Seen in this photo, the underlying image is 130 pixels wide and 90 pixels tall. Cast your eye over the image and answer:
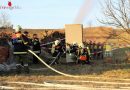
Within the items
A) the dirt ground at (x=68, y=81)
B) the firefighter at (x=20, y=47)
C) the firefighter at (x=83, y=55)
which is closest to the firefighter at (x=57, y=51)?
the firefighter at (x=83, y=55)

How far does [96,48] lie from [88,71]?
12336 millimetres

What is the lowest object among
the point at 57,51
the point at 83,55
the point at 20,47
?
the point at 83,55

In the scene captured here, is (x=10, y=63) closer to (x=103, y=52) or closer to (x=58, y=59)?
(x=58, y=59)

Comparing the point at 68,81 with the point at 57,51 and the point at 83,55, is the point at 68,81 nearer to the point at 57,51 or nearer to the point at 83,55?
the point at 83,55

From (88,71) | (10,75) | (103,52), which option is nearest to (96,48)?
(103,52)

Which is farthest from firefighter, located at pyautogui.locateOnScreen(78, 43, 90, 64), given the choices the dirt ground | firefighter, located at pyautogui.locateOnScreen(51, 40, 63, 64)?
the dirt ground

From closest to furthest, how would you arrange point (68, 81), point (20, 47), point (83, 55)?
point (68, 81)
point (20, 47)
point (83, 55)

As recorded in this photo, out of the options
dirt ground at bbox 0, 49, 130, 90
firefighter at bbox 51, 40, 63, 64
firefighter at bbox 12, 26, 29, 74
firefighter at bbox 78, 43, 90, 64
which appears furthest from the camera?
firefighter at bbox 51, 40, 63, 64

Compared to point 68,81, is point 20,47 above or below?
above

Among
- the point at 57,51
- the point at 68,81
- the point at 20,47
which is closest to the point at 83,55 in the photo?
the point at 57,51

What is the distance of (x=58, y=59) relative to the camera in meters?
22.3

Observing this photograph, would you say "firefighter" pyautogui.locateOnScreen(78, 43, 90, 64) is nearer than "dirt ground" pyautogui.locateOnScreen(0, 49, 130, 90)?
No

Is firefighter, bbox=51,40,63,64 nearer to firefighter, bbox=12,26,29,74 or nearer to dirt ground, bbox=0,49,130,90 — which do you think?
dirt ground, bbox=0,49,130,90

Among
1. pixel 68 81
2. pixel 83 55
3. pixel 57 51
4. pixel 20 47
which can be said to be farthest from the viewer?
pixel 57 51
